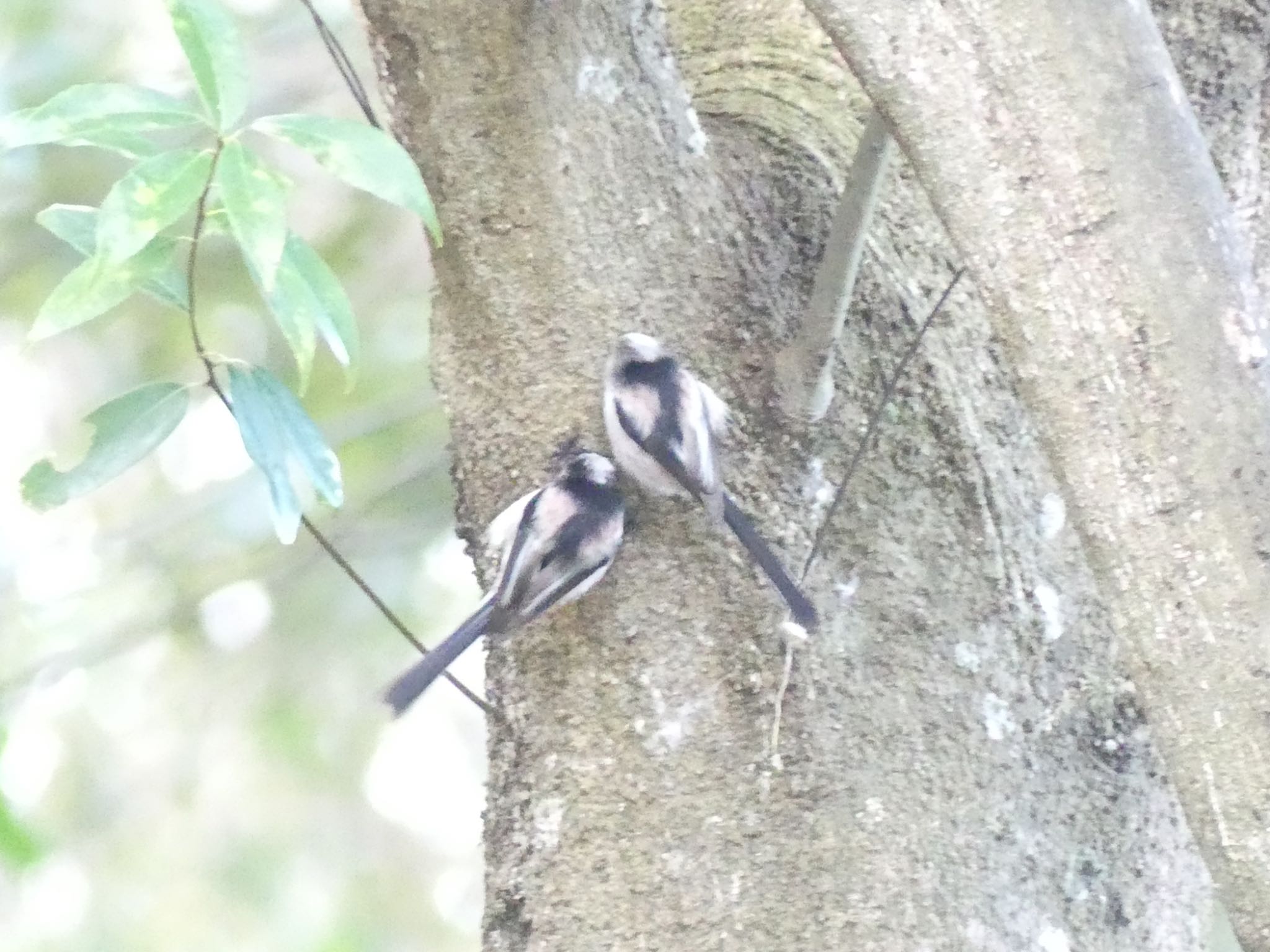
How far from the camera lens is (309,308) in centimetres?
94

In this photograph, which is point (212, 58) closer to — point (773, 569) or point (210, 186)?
point (210, 186)

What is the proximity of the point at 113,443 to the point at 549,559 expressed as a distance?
0.36m

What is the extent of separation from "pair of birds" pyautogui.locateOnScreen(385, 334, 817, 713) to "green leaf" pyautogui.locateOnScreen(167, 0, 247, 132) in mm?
344

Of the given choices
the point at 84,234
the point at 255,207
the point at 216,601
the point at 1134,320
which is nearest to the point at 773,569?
the point at 1134,320

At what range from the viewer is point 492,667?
1169 millimetres

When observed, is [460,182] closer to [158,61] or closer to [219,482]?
[219,482]

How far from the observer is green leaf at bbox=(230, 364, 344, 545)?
109cm

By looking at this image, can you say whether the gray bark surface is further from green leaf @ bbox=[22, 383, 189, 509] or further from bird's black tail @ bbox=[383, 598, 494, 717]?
green leaf @ bbox=[22, 383, 189, 509]

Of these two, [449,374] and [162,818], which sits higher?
[449,374]

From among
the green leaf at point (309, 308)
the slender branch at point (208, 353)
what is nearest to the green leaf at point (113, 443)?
the slender branch at point (208, 353)

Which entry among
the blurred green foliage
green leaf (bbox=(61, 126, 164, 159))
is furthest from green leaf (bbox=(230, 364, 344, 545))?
the blurred green foliage

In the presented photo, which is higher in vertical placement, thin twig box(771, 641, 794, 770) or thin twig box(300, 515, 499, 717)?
thin twig box(771, 641, 794, 770)

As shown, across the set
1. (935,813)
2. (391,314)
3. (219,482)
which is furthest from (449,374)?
(391,314)

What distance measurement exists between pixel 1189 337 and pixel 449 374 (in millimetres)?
608
